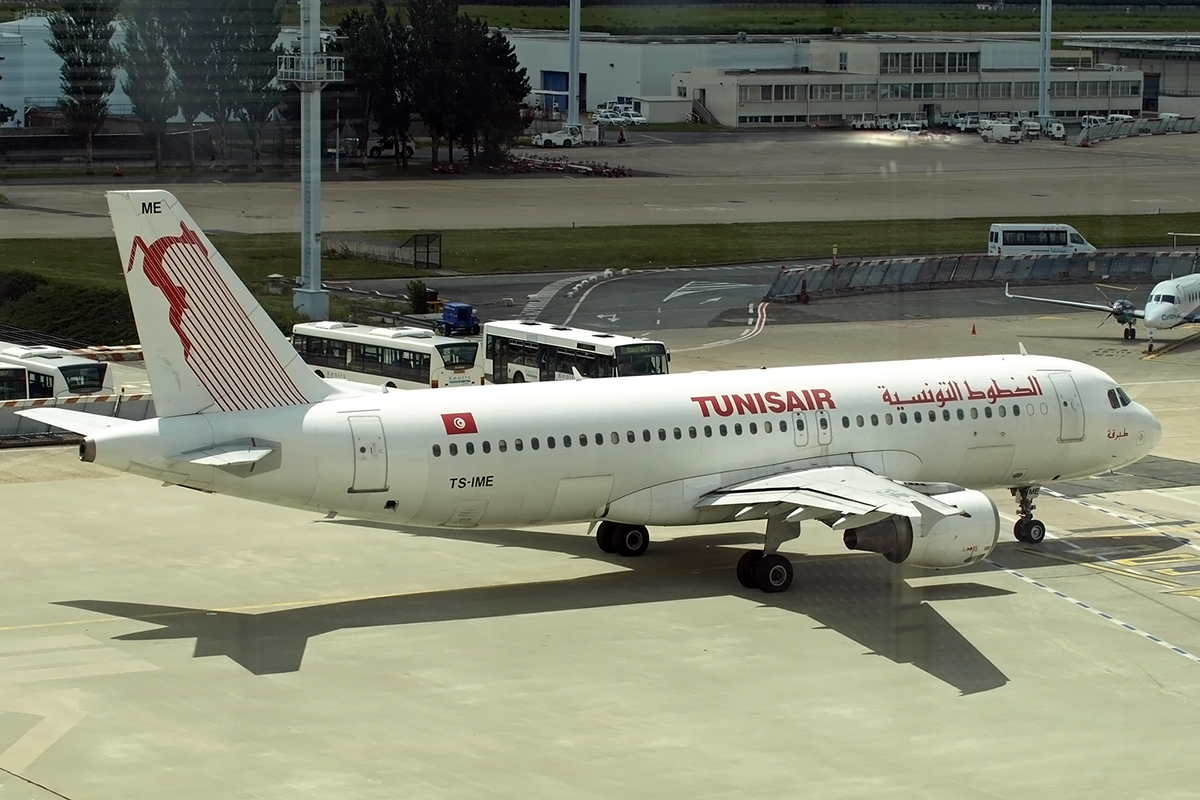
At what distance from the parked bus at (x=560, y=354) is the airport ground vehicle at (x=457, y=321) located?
461 inches

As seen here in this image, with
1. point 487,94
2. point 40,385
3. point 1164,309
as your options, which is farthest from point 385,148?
point 40,385

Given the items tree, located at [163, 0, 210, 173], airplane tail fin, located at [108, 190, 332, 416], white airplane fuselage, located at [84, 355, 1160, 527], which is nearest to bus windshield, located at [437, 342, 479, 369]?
white airplane fuselage, located at [84, 355, 1160, 527]

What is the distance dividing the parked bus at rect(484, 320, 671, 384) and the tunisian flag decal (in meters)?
19.4

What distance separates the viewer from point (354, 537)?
44.3 metres

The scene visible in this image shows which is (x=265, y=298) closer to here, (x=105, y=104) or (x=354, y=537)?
(x=105, y=104)

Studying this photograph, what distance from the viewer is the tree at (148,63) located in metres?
78.8

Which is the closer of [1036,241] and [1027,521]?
[1027,521]

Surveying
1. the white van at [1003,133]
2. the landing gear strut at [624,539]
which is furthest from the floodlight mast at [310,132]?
the white van at [1003,133]

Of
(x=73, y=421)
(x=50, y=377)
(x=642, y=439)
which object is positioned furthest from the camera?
(x=50, y=377)

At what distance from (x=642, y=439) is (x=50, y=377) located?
2809cm

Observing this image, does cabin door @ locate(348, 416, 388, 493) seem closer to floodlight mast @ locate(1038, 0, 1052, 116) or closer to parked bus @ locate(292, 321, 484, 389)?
parked bus @ locate(292, 321, 484, 389)

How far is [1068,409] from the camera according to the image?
44188 mm

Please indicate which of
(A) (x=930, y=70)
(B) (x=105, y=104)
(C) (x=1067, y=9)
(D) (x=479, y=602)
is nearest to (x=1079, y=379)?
(D) (x=479, y=602)

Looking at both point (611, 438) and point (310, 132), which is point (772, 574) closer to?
point (611, 438)
